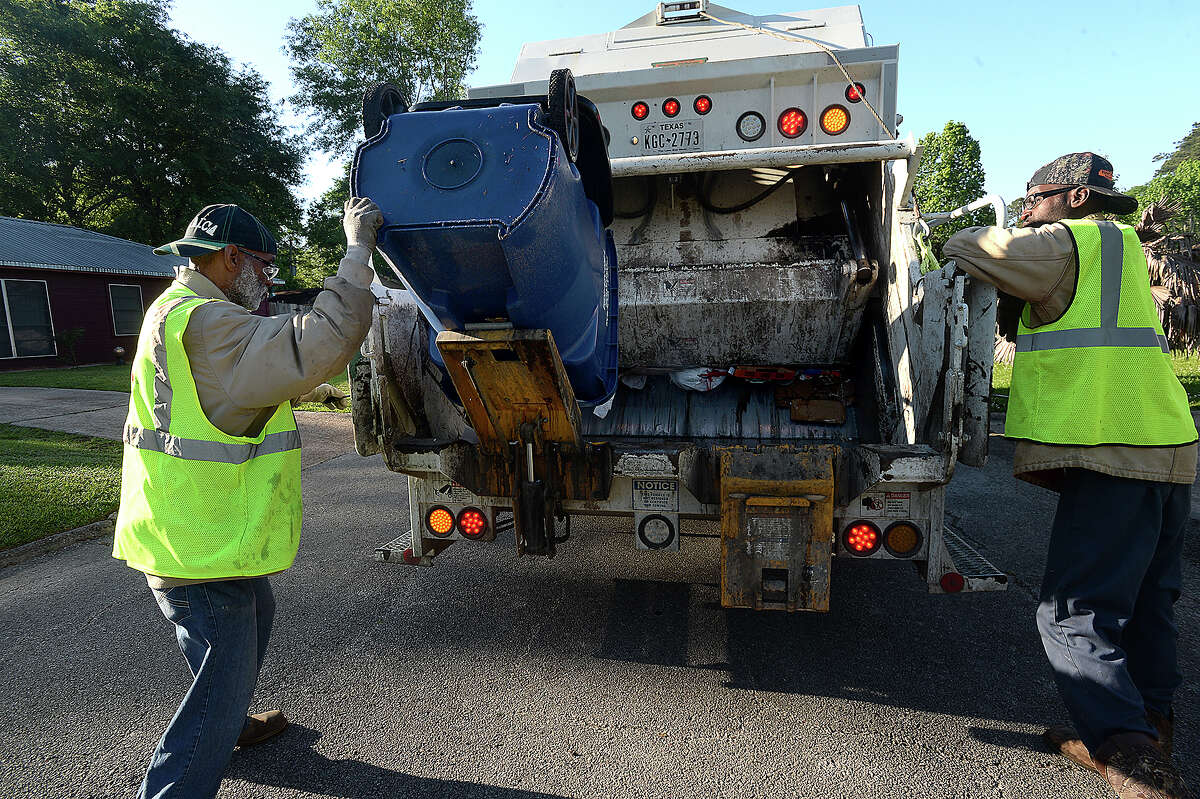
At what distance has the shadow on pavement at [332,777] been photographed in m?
1.96

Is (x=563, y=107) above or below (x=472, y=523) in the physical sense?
above

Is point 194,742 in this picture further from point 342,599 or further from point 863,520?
point 863,520

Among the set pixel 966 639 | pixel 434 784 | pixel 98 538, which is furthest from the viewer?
pixel 98 538

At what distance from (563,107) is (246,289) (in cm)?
108

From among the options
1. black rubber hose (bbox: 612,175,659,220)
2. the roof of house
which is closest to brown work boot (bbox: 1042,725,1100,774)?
black rubber hose (bbox: 612,175,659,220)

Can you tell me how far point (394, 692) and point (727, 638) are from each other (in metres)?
1.36

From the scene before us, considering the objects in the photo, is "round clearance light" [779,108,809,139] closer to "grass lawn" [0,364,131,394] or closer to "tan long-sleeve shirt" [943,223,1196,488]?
"tan long-sleeve shirt" [943,223,1196,488]

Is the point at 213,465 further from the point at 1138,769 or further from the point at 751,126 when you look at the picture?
the point at 751,126

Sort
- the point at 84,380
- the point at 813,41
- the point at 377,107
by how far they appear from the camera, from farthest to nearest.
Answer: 1. the point at 84,380
2. the point at 813,41
3. the point at 377,107

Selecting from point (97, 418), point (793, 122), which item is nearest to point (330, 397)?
point (97, 418)

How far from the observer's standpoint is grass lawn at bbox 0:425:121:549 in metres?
4.40

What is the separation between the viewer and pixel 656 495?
2551 millimetres

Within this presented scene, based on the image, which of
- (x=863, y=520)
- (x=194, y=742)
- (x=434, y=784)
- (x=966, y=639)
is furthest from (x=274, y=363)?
(x=966, y=639)

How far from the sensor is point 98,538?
4402mm
